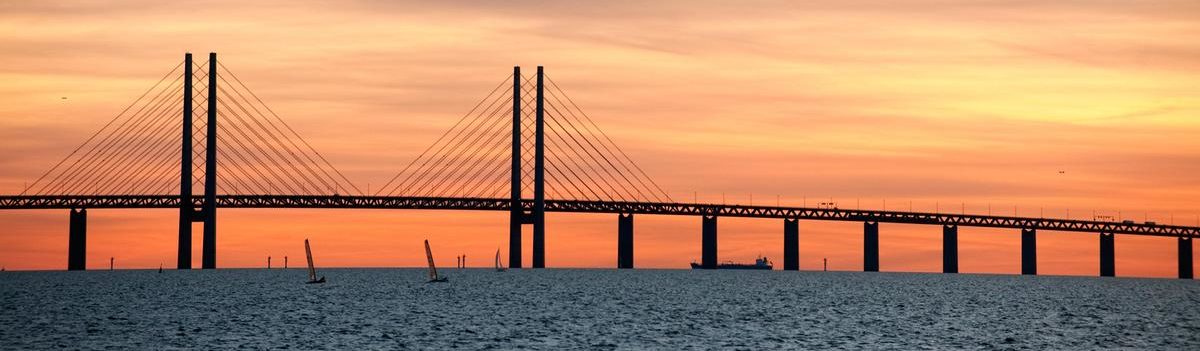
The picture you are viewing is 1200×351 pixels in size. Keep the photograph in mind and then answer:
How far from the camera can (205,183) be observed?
617 ft

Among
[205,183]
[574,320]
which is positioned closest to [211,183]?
[205,183]

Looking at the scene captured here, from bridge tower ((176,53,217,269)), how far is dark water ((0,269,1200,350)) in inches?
1874

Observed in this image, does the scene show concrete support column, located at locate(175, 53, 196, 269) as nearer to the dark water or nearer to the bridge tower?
the bridge tower

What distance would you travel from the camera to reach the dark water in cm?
7675

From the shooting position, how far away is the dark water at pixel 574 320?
252ft

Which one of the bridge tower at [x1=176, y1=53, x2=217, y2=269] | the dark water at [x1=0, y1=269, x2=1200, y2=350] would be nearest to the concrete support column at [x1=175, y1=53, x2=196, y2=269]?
the bridge tower at [x1=176, y1=53, x2=217, y2=269]

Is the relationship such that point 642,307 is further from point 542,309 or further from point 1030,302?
point 1030,302

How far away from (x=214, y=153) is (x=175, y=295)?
201 ft

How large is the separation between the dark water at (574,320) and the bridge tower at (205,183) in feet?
156

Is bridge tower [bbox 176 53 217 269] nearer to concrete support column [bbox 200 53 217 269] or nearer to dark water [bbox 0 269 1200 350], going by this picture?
concrete support column [bbox 200 53 217 269]

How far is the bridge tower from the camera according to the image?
188 metres

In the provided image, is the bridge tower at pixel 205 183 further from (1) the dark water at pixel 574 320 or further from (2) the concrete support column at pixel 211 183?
(1) the dark water at pixel 574 320

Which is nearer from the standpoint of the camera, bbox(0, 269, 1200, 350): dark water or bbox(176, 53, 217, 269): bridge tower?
bbox(0, 269, 1200, 350): dark water

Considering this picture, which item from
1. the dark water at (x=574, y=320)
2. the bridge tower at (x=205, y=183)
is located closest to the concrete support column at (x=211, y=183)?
the bridge tower at (x=205, y=183)
